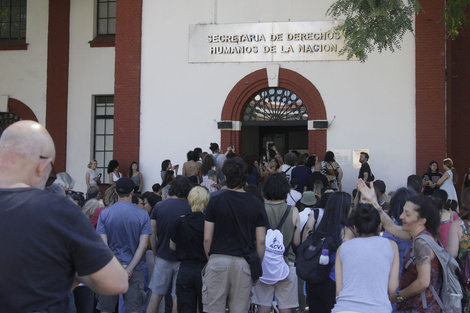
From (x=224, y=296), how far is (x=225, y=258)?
0.36 m

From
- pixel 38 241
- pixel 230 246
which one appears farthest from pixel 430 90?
pixel 38 241

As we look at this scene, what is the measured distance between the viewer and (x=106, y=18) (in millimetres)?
17000

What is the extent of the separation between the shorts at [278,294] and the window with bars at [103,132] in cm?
1102

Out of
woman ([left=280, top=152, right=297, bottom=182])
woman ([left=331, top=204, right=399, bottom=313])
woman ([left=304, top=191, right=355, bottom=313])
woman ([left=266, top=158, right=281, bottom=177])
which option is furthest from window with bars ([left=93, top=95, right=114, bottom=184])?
woman ([left=331, top=204, right=399, bottom=313])

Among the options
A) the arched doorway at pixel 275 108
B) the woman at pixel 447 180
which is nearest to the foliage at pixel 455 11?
the woman at pixel 447 180

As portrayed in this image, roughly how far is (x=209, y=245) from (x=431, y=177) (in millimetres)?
8478

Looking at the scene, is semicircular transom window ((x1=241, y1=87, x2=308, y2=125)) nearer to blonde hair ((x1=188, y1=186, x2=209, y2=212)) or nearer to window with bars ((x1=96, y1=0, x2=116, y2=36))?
window with bars ((x1=96, y1=0, x2=116, y2=36))

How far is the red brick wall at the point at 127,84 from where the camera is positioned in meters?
14.6

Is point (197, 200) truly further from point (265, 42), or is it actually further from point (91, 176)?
point (91, 176)

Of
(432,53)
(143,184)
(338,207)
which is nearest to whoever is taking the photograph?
(338,207)

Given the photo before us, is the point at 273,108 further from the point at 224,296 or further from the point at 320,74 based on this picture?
the point at 224,296

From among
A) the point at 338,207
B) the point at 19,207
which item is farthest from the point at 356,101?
the point at 19,207

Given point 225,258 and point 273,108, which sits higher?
point 273,108

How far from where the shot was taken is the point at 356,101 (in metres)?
13.7
